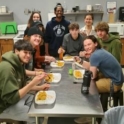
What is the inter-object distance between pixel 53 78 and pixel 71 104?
553 millimetres

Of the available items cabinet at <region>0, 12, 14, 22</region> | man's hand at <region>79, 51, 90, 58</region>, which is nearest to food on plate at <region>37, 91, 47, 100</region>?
man's hand at <region>79, 51, 90, 58</region>

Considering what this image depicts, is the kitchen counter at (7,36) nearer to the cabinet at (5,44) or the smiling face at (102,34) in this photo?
the cabinet at (5,44)

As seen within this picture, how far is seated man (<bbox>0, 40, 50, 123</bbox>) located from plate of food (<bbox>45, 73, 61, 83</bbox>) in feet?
0.46

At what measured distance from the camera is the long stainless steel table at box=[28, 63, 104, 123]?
165 cm

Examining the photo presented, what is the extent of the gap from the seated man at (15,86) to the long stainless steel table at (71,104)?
6.5 inches

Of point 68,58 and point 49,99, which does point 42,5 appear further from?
point 49,99

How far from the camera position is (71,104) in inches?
69.8

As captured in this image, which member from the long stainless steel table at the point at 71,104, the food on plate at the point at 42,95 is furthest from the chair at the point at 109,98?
the food on plate at the point at 42,95

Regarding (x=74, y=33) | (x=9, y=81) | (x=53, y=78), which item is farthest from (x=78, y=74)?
(x=74, y=33)

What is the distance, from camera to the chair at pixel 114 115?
5.16ft

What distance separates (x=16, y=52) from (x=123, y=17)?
11.4 ft

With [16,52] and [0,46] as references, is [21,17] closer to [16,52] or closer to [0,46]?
[0,46]

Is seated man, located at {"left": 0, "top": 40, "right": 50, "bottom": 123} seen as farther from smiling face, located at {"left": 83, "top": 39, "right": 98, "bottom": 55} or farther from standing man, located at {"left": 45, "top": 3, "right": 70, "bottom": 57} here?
standing man, located at {"left": 45, "top": 3, "right": 70, "bottom": 57}

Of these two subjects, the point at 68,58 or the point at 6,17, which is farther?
the point at 6,17
